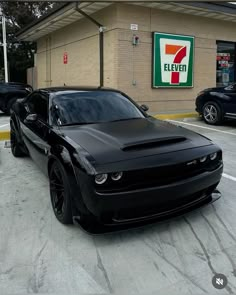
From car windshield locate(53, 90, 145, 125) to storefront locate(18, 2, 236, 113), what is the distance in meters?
7.11

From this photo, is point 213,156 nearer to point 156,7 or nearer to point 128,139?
point 128,139

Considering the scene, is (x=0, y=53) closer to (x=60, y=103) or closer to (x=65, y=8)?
(x=65, y=8)

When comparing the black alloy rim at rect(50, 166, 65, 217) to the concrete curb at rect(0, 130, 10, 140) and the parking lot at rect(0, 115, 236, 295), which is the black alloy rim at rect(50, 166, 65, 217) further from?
the concrete curb at rect(0, 130, 10, 140)

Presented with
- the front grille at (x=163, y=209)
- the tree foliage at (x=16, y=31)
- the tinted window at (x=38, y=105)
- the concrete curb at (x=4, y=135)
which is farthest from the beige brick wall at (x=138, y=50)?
the tree foliage at (x=16, y=31)

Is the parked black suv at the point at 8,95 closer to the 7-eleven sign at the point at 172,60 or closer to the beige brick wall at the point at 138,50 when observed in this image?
the beige brick wall at the point at 138,50

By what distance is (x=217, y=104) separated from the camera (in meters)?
10.2

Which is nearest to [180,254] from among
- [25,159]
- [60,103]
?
[60,103]

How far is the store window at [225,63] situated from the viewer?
1455 cm

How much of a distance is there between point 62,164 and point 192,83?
11.1 m

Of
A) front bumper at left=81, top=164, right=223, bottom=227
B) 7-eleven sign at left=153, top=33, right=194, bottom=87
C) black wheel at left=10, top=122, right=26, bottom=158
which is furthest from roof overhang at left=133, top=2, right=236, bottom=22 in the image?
front bumper at left=81, top=164, right=223, bottom=227

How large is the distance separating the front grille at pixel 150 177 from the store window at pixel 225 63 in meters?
12.2

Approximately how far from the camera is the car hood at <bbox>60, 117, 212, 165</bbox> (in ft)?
10.8

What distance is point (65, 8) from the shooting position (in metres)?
12.4

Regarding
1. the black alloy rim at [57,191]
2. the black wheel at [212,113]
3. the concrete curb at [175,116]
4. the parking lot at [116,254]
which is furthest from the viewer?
the concrete curb at [175,116]
